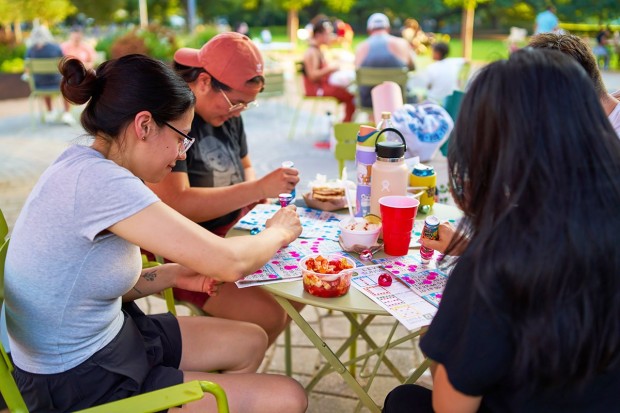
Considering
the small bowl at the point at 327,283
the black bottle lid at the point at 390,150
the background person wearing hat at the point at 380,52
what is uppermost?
the background person wearing hat at the point at 380,52

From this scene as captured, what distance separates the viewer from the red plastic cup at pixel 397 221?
1.88 m

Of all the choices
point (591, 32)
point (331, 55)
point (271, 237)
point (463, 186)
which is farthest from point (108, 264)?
point (591, 32)

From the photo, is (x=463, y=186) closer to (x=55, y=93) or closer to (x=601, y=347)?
(x=601, y=347)

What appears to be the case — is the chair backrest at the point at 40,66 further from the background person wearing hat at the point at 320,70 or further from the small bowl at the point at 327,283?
the small bowl at the point at 327,283

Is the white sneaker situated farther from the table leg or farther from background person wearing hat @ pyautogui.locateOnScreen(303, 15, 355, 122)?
the table leg

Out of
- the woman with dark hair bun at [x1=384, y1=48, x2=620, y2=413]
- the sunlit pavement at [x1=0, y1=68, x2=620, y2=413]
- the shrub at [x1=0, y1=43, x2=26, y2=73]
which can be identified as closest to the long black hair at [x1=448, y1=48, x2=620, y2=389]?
the woman with dark hair bun at [x1=384, y1=48, x2=620, y2=413]

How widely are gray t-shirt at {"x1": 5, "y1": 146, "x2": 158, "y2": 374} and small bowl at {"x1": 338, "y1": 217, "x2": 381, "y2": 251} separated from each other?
2.27ft

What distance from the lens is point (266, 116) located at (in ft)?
32.5

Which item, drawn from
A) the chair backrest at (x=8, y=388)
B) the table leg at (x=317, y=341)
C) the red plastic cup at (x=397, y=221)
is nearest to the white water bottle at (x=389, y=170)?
the red plastic cup at (x=397, y=221)

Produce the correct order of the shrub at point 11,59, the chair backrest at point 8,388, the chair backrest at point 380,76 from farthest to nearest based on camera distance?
the shrub at point 11,59 → the chair backrest at point 380,76 → the chair backrest at point 8,388

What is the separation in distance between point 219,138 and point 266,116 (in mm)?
7408

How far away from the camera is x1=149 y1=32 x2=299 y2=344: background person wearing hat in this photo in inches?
91.4

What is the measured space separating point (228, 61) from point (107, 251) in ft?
3.78

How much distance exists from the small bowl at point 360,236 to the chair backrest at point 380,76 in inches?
193
